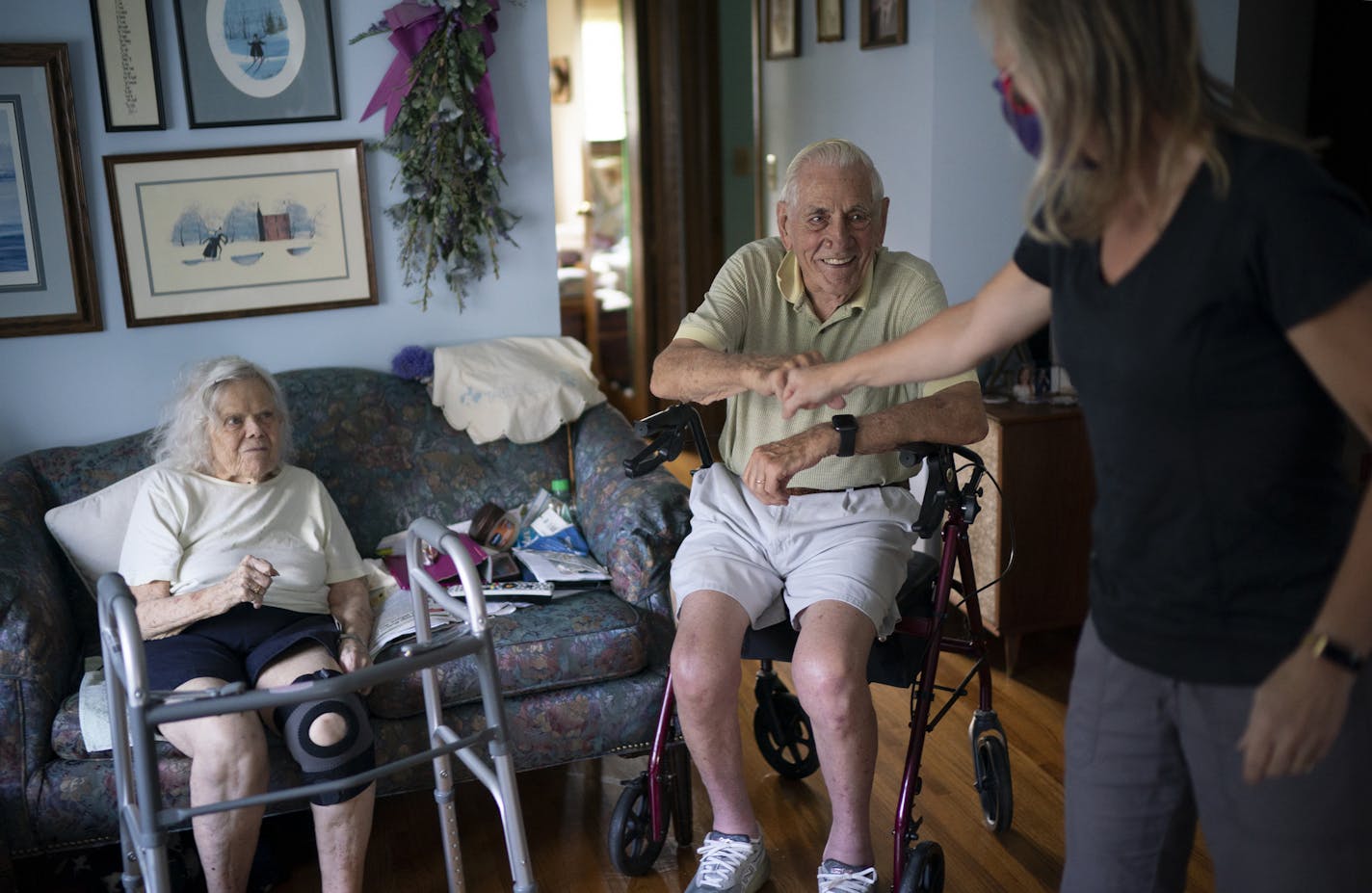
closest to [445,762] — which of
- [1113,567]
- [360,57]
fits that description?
[1113,567]

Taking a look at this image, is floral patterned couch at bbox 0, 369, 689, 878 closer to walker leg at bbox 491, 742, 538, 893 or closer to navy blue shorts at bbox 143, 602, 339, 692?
navy blue shorts at bbox 143, 602, 339, 692

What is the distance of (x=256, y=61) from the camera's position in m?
2.85

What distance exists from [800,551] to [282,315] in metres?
1.50

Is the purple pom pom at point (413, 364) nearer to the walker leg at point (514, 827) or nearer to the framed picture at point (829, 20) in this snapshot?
the walker leg at point (514, 827)

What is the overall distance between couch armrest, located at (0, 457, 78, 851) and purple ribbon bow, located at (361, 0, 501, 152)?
4.22 feet

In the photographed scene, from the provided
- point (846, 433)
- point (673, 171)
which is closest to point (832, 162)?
point (846, 433)

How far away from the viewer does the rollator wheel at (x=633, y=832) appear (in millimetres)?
2293

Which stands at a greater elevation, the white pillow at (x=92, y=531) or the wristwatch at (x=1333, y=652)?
the wristwatch at (x=1333, y=652)

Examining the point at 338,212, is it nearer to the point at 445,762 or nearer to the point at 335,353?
the point at 335,353

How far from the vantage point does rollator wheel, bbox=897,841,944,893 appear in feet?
6.67

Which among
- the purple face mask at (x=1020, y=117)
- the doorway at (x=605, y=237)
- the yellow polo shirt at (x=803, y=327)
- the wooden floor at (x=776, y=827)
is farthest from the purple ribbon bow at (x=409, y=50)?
the doorway at (x=605, y=237)

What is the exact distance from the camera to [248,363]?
2.54 meters

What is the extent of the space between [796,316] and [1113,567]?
48.9 inches

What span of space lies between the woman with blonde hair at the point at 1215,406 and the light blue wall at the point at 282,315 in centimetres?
209
